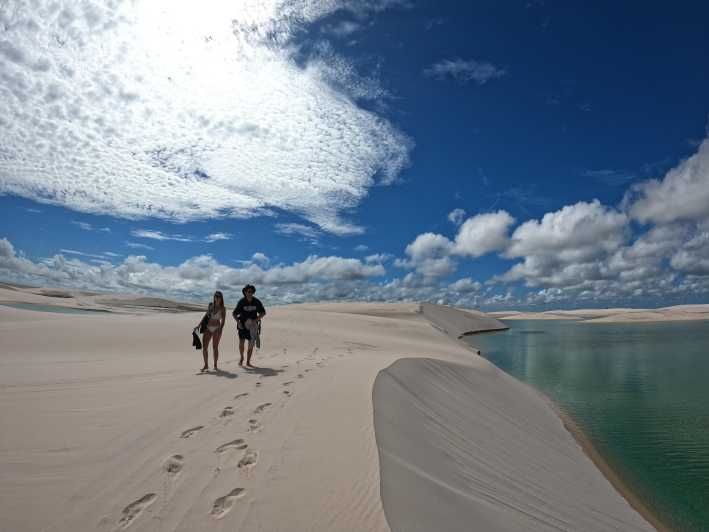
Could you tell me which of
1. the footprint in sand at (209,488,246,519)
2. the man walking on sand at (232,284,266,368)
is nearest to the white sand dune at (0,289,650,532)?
the footprint in sand at (209,488,246,519)

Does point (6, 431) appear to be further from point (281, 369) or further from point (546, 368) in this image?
point (546, 368)

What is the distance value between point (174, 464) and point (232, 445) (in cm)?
74

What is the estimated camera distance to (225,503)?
12.7 ft

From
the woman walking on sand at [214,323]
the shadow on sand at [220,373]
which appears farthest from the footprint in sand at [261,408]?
the woman walking on sand at [214,323]

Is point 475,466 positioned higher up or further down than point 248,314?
further down

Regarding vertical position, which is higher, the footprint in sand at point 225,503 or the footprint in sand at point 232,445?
the footprint in sand at point 232,445

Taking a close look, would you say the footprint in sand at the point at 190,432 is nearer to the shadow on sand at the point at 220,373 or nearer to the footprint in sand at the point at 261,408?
the footprint in sand at the point at 261,408

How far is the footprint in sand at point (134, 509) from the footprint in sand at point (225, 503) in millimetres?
636

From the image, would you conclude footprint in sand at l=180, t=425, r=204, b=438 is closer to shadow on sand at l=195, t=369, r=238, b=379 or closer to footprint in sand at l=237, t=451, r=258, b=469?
footprint in sand at l=237, t=451, r=258, b=469

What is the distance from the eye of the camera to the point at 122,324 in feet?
80.3

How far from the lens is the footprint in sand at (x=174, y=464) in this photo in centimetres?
451

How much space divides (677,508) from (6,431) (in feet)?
37.4

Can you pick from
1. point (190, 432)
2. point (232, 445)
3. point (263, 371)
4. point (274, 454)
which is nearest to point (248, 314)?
point (263, 371)

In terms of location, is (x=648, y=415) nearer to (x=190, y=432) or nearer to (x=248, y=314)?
(x=248, y=314)
